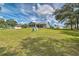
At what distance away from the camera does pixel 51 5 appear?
140 cm

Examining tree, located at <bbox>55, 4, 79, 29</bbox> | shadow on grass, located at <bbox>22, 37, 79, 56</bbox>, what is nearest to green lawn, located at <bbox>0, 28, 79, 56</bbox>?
shadow on grass, located at <bbox>22, 37, 79, 56</bbox>

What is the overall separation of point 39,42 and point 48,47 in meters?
0.09

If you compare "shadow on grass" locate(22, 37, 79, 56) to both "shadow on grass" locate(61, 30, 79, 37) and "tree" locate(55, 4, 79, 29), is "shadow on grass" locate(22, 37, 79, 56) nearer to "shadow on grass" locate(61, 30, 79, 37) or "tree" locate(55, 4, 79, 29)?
"shadow on grass" locate(61, 30, 79, 37)

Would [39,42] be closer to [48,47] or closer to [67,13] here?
[48,47]

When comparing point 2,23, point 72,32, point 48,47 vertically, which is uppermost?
point 2,23

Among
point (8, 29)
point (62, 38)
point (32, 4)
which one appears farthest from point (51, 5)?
point (8, 29)

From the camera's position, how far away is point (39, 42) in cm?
138

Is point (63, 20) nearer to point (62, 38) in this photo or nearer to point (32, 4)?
point (62, 38)

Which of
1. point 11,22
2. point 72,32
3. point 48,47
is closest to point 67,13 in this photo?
point 72,32

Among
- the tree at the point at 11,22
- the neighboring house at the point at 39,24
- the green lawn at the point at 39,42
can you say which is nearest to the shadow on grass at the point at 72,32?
the green lawn at the point at 39,42

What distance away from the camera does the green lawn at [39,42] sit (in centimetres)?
136

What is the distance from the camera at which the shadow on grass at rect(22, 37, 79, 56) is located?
4.44ft

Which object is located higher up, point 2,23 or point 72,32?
point 2,23

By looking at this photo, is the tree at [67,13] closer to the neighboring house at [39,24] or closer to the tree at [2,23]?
the neighboring house at [39,24]
